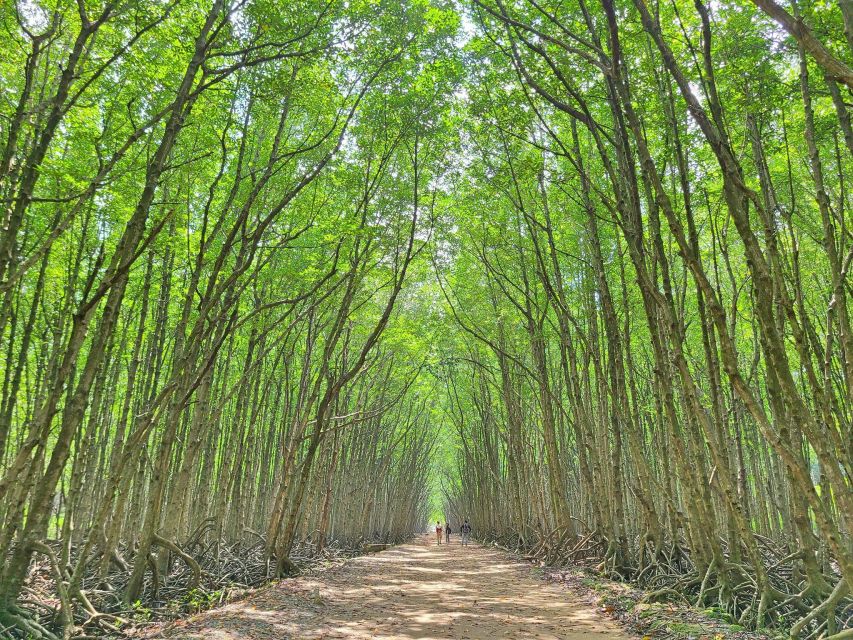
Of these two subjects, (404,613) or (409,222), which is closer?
(404,613)

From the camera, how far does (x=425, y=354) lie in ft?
52.8

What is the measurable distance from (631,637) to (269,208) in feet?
24.8

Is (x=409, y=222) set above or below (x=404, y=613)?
above

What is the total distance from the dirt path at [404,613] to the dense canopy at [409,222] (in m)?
0.98

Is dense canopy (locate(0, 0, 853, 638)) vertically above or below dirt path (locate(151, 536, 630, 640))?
above

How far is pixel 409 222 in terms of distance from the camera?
34.9 feet

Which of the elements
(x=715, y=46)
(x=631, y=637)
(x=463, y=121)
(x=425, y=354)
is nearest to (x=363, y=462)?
(x=425, y=354)

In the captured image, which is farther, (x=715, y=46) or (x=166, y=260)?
(x=166, y=260)

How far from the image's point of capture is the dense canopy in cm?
398

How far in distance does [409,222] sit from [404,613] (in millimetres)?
7013

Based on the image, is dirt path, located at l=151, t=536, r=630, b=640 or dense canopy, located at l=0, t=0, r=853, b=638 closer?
dense canopy, located at l=0, t=0, r=853, b=638

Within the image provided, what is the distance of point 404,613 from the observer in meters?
6.39

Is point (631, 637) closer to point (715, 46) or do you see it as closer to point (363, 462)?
point (715, 46)

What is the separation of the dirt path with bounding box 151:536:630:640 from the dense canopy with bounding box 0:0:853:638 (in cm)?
98
